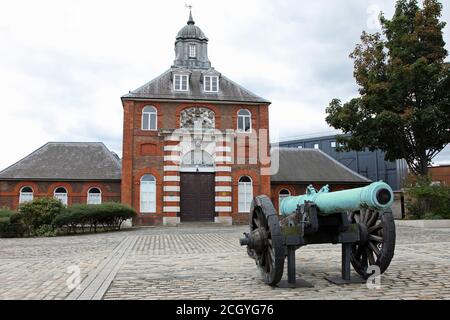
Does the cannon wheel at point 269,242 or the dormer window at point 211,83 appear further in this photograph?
the dormer window at point 211,83

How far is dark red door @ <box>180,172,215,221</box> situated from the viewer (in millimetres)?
25969

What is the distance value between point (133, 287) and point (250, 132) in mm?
20668

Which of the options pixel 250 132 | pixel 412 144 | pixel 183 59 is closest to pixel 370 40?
pixel 412 144

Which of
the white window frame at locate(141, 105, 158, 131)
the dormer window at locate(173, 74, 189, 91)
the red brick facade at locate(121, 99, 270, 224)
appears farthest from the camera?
the dormer window at locate(173, 74, 189, 91)

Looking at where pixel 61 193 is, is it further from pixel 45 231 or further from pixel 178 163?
pixel 45 231

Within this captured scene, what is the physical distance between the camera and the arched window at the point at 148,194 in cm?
2550

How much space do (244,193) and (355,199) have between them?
21.6 meters

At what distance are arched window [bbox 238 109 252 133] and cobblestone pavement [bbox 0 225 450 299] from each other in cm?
1580

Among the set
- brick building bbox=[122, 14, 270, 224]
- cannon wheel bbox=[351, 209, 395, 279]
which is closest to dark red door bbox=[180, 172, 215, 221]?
brick building bbox=[122, 14, 270, 224]

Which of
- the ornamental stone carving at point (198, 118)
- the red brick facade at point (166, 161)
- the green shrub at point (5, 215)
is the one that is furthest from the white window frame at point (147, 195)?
the green shrub at point (5, 215)

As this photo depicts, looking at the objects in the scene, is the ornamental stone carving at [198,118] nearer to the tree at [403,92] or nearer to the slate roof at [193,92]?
the slate roof at [193,92]

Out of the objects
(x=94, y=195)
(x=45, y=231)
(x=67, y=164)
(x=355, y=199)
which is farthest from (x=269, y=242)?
(x=67, y=164)

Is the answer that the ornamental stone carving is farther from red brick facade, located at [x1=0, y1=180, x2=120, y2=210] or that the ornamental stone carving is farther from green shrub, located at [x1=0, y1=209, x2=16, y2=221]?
green shrub, located at [x1=0, y1=209, x2=16, y2=221]

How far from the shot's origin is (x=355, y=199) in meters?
5.16
